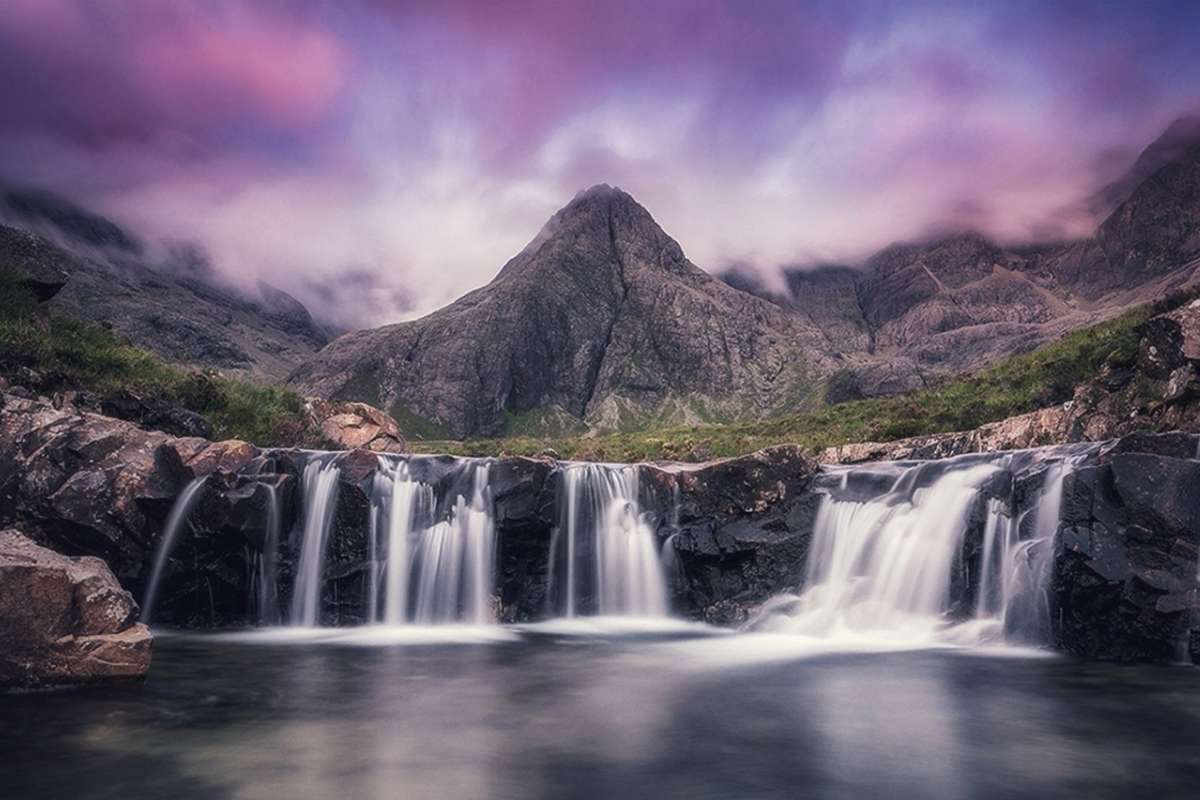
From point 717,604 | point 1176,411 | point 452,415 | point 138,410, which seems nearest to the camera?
point 717,604

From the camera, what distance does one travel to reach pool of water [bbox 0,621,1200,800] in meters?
10.4

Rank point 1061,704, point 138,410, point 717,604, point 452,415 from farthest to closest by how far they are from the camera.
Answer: point 452,415
point 138,410
point 717,604
point 1061,704

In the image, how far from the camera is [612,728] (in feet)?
44.1

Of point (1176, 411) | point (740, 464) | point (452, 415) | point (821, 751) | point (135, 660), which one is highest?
point (452, 415)

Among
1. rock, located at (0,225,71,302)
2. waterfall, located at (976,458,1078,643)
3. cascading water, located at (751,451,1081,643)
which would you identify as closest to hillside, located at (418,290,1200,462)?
cascading water, located at (751,451,1081,643)

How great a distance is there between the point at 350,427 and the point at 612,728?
123 ft

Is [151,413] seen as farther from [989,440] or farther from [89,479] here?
[989,440]

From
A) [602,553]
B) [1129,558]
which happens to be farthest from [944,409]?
[1129,558]

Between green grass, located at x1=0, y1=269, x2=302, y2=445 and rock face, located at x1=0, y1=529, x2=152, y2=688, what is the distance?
20.1 m

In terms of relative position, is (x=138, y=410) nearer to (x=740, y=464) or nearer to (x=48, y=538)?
(x=48, y=538)

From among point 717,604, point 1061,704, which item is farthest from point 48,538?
point 1061,704

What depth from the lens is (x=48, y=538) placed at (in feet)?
72.5

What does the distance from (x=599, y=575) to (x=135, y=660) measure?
15.7 m

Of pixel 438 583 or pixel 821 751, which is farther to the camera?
pixel 438 583
